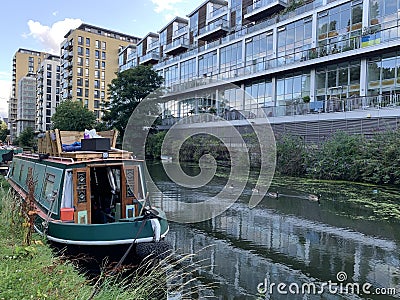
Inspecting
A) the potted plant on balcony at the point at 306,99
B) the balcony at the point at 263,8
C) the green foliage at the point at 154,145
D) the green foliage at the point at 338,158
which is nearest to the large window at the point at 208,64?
the balcony at the point at 263,8

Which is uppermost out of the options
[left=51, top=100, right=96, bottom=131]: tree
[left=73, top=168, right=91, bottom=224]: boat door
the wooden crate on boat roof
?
[left=51, top=100, right=96, bottom=131]: tree

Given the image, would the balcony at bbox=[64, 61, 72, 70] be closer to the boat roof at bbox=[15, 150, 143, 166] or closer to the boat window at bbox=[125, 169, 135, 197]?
the boat roof at bbox=[15, 150, 143, 166]

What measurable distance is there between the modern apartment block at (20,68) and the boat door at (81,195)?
112022 millimetres

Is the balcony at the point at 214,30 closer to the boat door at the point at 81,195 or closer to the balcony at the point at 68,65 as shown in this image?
the boat door at the point at 81,195

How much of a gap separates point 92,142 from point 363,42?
2155 cm

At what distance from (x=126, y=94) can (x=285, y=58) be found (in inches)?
705

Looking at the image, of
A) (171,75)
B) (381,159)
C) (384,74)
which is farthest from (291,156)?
(171,75)

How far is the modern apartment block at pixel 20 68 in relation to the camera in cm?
10780

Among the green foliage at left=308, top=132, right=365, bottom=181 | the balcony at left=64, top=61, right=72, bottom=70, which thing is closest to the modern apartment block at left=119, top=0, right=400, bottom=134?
the green foliage at left=308, top=132, right=365, bottom=181

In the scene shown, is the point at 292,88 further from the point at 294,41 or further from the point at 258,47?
the point at 258,47

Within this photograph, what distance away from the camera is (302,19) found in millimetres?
28281

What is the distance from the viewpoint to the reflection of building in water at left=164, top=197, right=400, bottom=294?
21.5ft

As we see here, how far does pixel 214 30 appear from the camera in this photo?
125 feet

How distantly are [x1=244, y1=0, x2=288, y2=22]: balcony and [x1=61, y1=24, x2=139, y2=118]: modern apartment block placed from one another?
43.2m
